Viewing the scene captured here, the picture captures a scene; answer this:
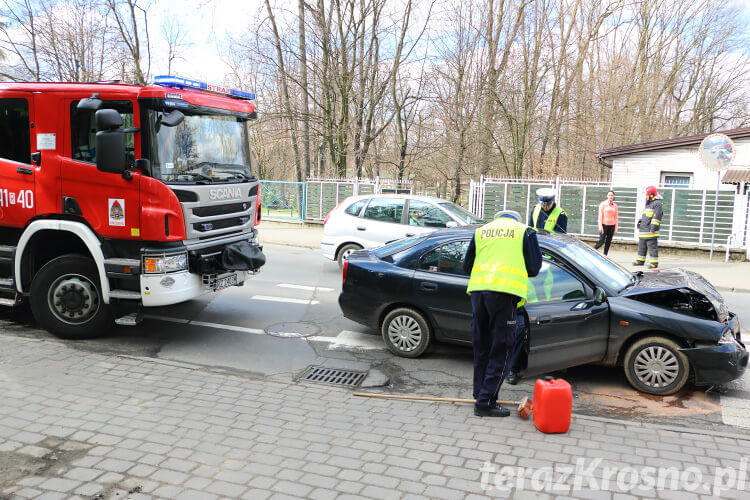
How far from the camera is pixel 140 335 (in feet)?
23.6

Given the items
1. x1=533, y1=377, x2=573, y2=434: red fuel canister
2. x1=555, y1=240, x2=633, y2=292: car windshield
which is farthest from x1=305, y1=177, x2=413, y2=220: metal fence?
x1=533, y1=377, x2=573, y2=434: red fuel canister

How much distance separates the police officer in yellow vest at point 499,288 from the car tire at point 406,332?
143cm

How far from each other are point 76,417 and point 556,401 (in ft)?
12.1

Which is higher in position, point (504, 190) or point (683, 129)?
point (683, 129)

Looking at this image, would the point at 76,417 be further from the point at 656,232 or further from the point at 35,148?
the point at 656,232

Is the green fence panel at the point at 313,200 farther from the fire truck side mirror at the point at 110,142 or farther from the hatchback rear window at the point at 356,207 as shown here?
the fire truck side mirror at the point at 110,142

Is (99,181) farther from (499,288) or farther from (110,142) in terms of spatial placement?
(499,288)

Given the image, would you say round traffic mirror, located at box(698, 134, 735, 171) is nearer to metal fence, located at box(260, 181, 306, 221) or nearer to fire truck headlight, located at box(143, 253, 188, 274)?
fire truck headlight, located at box(143, 253, 188, 274)

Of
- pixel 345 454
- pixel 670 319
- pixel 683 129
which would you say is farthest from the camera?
pixel 683 129

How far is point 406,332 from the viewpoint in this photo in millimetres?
6359

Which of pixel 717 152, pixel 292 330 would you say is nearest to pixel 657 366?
pixel 292 330

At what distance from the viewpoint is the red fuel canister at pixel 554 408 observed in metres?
4.35

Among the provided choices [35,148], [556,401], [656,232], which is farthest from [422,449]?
[656,232]

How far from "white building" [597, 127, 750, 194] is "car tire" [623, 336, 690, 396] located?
14.6 m
